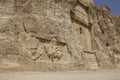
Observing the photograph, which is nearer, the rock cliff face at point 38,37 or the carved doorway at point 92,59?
the rock cliff face at point 38,37

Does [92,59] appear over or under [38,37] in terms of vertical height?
under

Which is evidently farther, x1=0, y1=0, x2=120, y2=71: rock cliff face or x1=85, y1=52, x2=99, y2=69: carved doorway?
x1=85, y1=52, x2=99, y2=69: carved doorway

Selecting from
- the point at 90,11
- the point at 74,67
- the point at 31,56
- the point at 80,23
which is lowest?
the point at 74,67

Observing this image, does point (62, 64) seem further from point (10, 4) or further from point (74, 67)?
point (10, 4)

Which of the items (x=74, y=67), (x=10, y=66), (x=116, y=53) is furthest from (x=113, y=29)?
(x=10, y=66)

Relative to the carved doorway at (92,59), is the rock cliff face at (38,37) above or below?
above

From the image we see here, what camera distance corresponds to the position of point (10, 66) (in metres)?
13.9

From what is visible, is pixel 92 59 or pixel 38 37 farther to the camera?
pixel 92 59

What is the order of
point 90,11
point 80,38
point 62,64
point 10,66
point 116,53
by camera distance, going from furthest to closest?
point 116,53, point 90,11, point 80,38, point 62,64, point 10,66

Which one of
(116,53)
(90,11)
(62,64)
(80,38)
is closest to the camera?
(62,64)

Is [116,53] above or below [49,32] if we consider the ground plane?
below

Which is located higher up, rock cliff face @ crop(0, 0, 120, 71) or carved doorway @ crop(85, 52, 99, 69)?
rock cliff face @ crop(0, 0, 120, 71)

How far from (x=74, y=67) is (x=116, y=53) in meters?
20.2

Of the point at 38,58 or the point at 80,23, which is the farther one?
the point at 80,23
